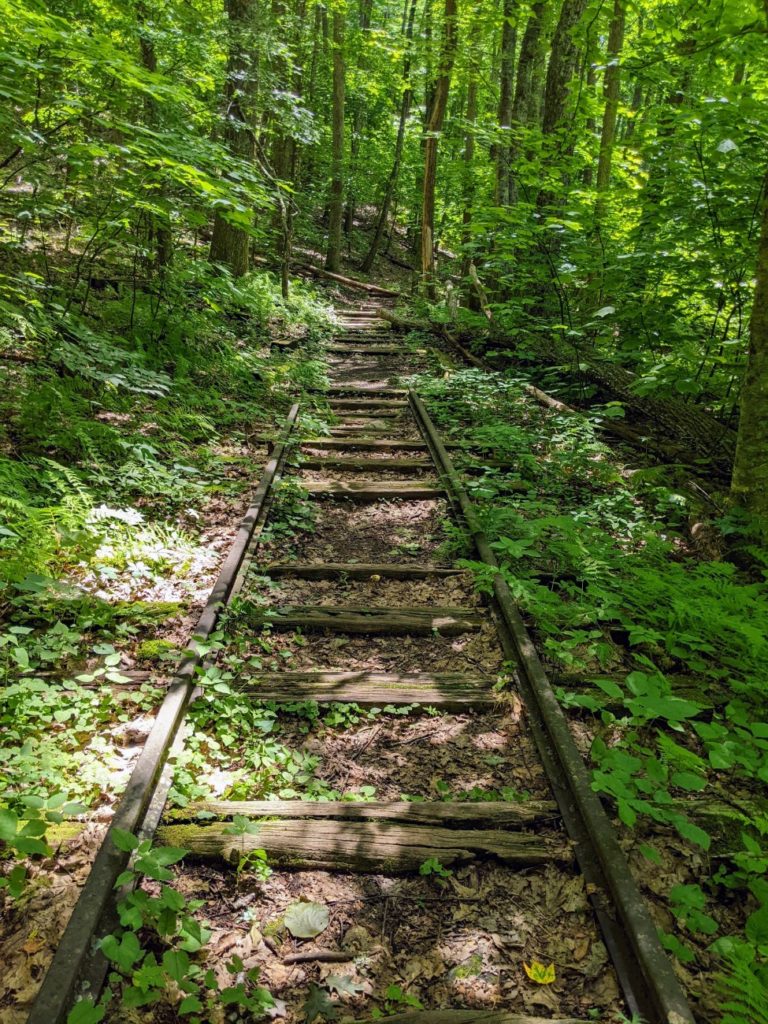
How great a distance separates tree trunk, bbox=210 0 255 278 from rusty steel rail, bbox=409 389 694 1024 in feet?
23.4

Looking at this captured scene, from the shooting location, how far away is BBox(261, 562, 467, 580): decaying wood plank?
173 inches

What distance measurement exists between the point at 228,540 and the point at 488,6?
15569 millimetres

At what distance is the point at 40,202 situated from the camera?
557 cm

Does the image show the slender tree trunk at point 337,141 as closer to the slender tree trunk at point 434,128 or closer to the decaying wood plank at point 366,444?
the slender tree trunk at point 434,128

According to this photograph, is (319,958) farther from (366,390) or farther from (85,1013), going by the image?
(366,390)

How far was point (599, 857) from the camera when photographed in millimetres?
2178

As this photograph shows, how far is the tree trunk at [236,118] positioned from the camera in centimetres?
923

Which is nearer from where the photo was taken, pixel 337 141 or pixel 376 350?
pixel 376 350

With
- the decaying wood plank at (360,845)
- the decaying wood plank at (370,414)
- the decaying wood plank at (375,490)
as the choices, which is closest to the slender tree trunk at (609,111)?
the decaying wood plank at (370,414)

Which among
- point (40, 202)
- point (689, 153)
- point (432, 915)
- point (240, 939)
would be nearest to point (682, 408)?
point (689, 153)

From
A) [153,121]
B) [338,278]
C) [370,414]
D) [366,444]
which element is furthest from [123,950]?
[338,278]

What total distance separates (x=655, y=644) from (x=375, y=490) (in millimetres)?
2940

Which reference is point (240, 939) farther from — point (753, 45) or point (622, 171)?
point (622, 171)

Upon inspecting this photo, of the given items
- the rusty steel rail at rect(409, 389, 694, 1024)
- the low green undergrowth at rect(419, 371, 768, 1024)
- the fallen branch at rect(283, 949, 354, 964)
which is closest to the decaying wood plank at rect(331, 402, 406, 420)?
the low green undergrowth at rect(419, 371, 768, 1024)
